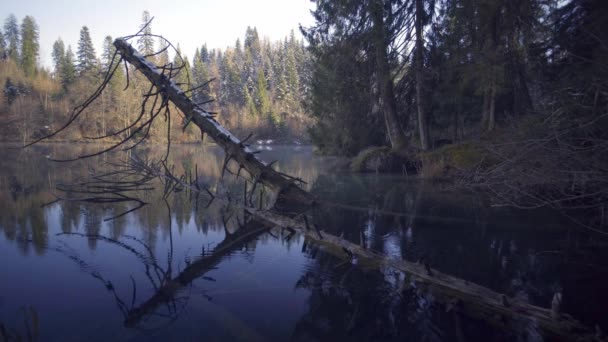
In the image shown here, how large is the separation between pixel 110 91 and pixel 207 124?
42.6 m

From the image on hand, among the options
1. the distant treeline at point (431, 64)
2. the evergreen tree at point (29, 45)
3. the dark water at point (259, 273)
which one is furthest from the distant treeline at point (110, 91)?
the dark water at point (259, 273)

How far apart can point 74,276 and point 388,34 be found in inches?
590

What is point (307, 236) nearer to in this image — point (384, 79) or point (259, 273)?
point (259, 273)

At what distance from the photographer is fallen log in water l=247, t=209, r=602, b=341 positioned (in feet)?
9.40

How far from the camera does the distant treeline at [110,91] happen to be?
40.7 metres

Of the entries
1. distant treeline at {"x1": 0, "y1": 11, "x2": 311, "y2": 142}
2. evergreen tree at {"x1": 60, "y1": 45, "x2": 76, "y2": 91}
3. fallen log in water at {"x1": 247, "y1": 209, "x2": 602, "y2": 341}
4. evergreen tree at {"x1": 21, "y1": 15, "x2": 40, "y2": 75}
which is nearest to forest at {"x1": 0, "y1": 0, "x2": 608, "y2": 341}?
fallen log in water at {"x1": 247, "y1": 209, "x2": 602, "y2": 341}

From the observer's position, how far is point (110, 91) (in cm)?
4322

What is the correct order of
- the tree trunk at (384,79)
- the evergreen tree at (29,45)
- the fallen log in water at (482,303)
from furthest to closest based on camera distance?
the evergreen tree at (29,45) → the tree trunk at (384,79) → the fallen log in water at (482,303)

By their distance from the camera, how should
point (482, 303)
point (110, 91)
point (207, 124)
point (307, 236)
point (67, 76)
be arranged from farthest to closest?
1. point (67, 76)
2. point (110, 91)
3. point (207, 124)
4. point (307, 236)
5. point (482, 303)

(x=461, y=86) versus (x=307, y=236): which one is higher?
(x=461, y=86)

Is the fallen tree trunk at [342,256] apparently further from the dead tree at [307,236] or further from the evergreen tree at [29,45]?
the evergreen tree at [29,45]

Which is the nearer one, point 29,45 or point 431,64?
point 431,64

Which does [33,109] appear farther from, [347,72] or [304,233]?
[304,233]

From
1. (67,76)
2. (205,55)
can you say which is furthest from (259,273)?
(205,55)
